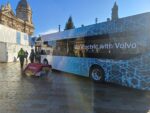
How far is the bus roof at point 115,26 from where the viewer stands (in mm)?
9297

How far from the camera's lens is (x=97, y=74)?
39.4 ft

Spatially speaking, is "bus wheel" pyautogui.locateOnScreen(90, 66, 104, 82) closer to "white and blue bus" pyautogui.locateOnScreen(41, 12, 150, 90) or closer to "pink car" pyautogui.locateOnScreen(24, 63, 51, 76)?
"white and blue bus" pyautogui.locateOnScreen(41, 12, 150, 90)

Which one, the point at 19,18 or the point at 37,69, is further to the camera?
the point at 19,18

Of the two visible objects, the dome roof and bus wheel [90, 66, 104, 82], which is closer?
bus wheel [90, 66, 104, 82]

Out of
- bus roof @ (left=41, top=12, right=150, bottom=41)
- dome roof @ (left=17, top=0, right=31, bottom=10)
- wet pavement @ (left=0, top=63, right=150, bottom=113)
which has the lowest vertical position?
wet pavement @ (left=0, top=63, right=150, bottom=113)

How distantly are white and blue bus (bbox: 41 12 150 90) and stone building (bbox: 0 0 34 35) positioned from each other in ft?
196

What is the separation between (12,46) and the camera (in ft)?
104

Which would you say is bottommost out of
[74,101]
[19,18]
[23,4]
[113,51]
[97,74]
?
[74,101]

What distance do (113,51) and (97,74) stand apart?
1751 mm

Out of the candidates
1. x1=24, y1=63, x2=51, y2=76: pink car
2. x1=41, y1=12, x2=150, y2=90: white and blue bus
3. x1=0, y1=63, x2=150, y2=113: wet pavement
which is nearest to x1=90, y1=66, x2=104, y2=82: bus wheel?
x1=41, y1=12, x2=150, y2=90: white and blue bus

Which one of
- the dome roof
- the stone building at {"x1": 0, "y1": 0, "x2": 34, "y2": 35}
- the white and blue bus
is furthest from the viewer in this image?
the dome roof

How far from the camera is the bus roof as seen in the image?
9297 mm

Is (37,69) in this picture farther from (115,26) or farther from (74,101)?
(74,101)

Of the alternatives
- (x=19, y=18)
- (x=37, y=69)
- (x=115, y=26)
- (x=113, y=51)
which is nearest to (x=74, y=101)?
(x=113, y=51)
